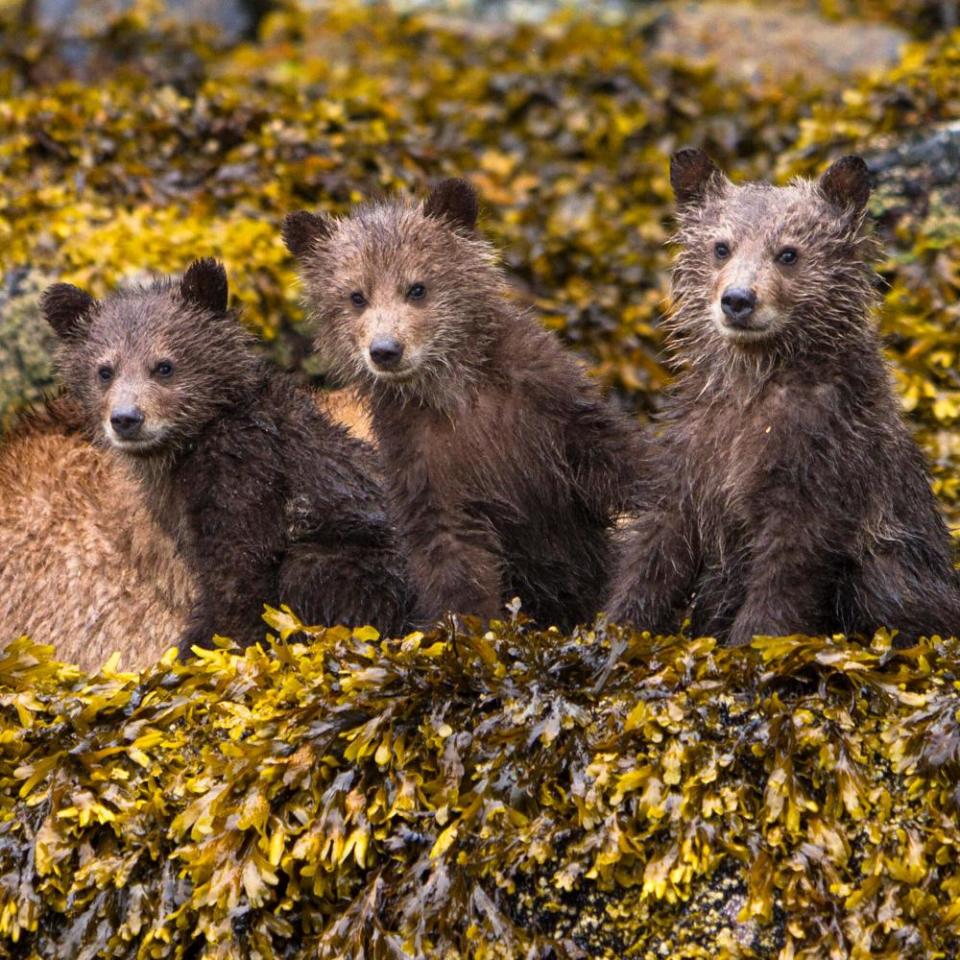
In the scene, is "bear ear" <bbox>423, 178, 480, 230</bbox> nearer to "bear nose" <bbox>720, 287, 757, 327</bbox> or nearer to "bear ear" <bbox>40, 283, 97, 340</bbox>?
"bear nose" <bbox>720, 287, 757, 327</bbox>

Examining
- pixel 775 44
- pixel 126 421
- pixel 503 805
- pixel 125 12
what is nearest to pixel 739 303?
pixel 503 805

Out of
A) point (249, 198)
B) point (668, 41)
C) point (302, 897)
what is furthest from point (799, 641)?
point (668, 41)

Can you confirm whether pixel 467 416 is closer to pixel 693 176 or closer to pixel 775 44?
pixel 693 176

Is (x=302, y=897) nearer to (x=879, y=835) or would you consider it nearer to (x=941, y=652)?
(x=879, y=835)

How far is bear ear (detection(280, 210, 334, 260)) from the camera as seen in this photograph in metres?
7.92

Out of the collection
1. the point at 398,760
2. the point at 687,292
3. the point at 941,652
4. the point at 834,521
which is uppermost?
the point at 687,292

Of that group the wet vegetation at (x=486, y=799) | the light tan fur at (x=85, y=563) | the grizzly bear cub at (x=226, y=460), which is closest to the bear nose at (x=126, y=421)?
the grizzly bear cub at (x=226, y=460)

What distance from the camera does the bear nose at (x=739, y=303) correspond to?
21.6 feet

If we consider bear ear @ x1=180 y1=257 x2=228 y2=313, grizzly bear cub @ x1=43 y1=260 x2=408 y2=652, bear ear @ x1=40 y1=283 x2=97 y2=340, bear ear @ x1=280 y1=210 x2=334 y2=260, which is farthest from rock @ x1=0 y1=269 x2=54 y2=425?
bear ear @ x1=280 y1=210 x2=334 y2=260

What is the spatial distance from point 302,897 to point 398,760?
2.09 ft

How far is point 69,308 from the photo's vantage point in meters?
8.34

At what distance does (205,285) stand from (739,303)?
2.90 m

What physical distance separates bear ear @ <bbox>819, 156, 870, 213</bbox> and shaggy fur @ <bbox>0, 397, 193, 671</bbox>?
3667 millimetres

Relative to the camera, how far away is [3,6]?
16.8m
